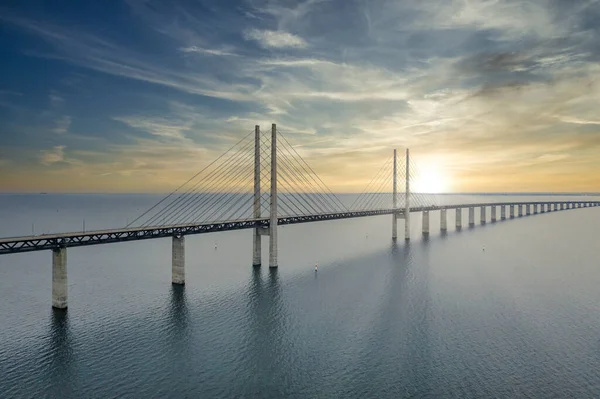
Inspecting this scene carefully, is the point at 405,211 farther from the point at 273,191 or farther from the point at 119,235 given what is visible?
the point at 119,235

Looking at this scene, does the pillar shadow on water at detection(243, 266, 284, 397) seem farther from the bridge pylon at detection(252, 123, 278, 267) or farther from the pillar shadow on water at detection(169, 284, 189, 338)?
the bridge pylon at detection(252, 123, 278, 267)

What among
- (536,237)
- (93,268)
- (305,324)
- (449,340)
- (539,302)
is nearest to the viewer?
(449,340)

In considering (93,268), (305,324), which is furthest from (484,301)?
(93,268)

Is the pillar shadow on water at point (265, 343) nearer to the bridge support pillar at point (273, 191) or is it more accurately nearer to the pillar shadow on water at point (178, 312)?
the pillar shadow on water at point (178, 312)

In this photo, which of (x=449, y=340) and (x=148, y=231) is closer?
(x=449, y=340)

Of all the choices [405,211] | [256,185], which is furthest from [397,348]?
[405,211]

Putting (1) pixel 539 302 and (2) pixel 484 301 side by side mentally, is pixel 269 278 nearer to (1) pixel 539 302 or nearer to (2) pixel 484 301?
(2) pixel 484 301
